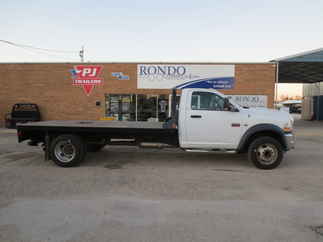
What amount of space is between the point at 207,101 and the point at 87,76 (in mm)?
11719

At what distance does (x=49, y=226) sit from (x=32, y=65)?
15511 millimetres

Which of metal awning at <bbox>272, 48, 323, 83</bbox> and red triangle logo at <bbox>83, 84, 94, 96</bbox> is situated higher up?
metal awning at <bbox>272, 48, 323, 83</bbox>

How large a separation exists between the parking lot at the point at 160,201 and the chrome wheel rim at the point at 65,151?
0.40m

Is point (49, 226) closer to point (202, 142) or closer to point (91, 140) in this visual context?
point (91, 140)

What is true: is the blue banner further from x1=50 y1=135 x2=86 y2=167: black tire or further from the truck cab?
x1=50 y1=135 x2=86 y2=167: black tire

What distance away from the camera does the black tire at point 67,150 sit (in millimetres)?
6205

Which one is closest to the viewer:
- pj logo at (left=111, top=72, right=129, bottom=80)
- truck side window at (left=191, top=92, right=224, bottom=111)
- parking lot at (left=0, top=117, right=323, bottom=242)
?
parking lot at (left=0, top=117, right=323, bottom=242)

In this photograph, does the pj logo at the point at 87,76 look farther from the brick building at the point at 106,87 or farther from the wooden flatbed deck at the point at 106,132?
the wooden flatbed deck at the point at 106,132

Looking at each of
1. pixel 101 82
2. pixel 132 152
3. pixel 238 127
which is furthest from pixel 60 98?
pixel 238 127

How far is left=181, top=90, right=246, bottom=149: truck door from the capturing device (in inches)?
239

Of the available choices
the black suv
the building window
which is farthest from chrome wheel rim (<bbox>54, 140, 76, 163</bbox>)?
the black suv

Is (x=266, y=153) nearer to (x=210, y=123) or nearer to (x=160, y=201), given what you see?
(x=210, y=123)

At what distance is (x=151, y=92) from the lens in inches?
619

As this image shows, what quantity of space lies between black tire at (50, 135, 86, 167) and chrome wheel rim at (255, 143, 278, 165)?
15.4ft
